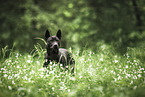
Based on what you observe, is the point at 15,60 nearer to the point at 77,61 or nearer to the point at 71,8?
the point at 77,61

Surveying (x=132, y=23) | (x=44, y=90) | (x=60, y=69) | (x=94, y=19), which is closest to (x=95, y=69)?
(x=60, y=69)

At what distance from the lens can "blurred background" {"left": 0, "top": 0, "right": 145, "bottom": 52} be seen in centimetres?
1006

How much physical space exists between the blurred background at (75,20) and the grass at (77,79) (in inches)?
193

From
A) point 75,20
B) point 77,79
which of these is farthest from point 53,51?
point 75,20

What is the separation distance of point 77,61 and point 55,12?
296 inches

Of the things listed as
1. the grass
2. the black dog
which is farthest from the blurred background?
the black dog

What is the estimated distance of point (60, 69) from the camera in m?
4.49

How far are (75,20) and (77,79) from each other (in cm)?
746

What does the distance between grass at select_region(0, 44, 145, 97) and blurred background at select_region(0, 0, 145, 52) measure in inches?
193

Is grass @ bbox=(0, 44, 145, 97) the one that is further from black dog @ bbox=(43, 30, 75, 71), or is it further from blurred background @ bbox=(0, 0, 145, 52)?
blurred background @ bbox=(0, 0, 145, 52)

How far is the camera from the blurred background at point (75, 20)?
33.0 ft

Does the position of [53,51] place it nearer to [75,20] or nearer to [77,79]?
[77,79]

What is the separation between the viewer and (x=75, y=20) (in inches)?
438

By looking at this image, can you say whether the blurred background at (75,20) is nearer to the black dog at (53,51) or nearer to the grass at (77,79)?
the grass at (77,79)
